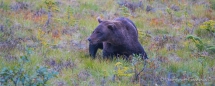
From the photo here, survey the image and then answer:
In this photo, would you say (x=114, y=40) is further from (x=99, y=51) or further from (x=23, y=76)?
(x=23, y=76)

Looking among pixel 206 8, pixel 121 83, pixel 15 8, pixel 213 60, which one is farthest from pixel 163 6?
pixel 121 83

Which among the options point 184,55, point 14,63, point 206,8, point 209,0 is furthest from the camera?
point 209,0

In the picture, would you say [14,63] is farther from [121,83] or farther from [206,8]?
[206,8]

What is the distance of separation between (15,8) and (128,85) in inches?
267

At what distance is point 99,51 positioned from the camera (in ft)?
32.2

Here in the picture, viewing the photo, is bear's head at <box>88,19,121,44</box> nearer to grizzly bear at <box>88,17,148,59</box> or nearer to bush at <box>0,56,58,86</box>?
grizzly bear at <box>88,17,148,59</box>

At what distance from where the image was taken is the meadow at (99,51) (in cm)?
670

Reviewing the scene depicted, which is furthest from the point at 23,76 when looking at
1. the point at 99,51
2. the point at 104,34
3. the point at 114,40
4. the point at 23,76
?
the point at 99,51

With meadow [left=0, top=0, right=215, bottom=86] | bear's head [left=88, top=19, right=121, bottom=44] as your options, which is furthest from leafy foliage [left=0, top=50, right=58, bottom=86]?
bear's head [left=88, top=19, right=121, bottom=44]

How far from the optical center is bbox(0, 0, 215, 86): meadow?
264 inches

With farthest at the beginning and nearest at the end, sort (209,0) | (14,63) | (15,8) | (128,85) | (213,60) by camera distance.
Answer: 1. (209,0)
2. (15,8)
3. (213,60)
4. (14,63)
5. (128,85)

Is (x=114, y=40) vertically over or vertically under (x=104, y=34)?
under

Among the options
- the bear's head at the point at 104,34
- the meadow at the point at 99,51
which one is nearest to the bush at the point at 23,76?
the meadow at the point at 99,51

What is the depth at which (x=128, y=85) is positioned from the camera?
21.6 feet
